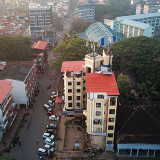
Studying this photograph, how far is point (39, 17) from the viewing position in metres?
103

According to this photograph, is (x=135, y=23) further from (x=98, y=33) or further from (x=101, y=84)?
(x=101, y=84)

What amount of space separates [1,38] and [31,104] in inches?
898

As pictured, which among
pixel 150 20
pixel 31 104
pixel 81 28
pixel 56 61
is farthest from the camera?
pixel 150 20

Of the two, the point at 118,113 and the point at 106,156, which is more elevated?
the point at 118,113

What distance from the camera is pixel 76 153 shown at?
33.2 m

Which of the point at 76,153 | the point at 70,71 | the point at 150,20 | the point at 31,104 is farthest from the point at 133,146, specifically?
the point at 150,20

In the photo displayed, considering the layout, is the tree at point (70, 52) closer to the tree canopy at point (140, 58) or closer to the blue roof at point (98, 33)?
the tree canopy at point (140, 58)

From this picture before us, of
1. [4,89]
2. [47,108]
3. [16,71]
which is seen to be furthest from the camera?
[16,71]

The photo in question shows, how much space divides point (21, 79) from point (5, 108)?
7.93 meters

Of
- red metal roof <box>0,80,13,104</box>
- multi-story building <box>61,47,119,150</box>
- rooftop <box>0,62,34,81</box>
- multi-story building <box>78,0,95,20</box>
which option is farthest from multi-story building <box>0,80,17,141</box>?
multi-story building <box>78,0,95,20</box>

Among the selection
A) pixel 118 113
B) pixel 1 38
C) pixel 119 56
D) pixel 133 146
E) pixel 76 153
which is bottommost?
pixel 76 153

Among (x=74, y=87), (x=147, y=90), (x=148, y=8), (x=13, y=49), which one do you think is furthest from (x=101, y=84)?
(x=148, y=8)

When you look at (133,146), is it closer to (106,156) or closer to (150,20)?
(106,156)

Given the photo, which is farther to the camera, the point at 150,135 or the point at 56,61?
the point at 56,61
